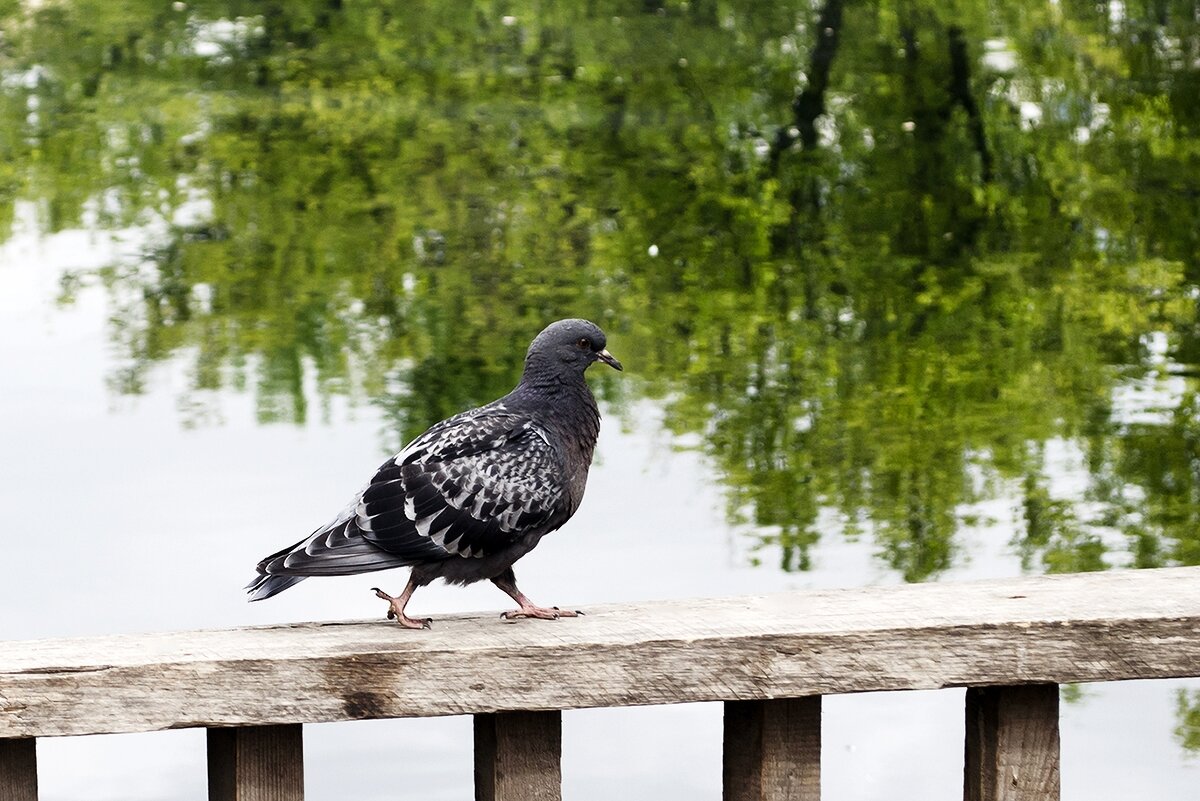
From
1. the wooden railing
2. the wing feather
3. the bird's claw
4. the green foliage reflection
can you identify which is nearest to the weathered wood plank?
the wooden railing

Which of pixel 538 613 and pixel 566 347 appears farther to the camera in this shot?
pixel 566 347

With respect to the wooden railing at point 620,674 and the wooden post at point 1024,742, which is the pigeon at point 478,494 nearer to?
the wooden railing at point 620,674

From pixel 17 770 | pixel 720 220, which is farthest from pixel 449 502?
pixel 720 220

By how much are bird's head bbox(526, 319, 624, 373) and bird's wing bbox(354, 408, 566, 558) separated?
0.15 m

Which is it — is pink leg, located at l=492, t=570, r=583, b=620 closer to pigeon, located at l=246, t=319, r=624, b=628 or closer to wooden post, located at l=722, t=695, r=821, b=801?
pigeon, located at l=246, t=319, r=624, b=628

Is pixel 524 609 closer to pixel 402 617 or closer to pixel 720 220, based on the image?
pixel 402 617

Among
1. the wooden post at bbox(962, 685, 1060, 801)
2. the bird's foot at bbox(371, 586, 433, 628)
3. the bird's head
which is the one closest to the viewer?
the wooden post at bbox(962, 685, 1060, 801)

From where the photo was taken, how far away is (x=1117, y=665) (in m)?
2.66

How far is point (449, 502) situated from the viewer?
3.23m

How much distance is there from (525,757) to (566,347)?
41.0 inches

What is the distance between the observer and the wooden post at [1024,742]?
2.72 m

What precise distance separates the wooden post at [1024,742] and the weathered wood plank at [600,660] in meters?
0.08

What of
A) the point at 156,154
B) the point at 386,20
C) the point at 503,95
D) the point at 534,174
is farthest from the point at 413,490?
the point at 386,20

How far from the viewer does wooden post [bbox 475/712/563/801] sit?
262 cm
